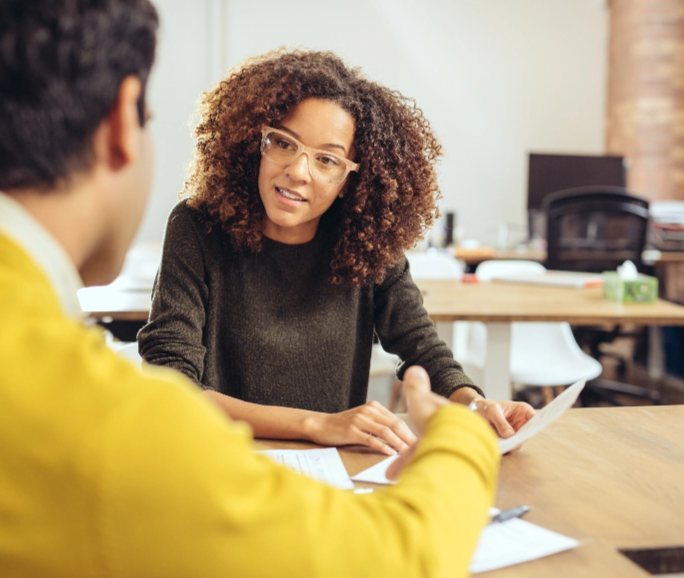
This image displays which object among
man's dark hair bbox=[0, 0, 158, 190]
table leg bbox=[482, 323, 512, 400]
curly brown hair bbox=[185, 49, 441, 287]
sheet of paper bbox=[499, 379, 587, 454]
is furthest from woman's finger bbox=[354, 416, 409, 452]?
table leg bbox=[482, 323, 512, 400]

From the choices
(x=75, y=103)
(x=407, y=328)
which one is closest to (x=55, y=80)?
(x=75, y=103)

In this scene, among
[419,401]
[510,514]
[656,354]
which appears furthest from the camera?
[656,354]

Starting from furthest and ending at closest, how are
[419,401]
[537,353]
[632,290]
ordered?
[537,353] → [632,290] → [419,401]

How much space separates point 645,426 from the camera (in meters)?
1.26

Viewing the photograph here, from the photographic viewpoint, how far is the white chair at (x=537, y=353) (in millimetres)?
2787

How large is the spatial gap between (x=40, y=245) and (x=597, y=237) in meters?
3.70

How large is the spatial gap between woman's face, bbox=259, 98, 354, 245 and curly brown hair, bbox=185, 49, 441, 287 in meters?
0.03

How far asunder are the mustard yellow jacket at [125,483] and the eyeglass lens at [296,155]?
3.17 ft

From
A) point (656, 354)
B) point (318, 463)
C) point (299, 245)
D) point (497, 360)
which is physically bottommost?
point (656, 354)

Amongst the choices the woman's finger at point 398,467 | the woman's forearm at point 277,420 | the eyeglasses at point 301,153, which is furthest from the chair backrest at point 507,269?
the woman's finger at point 398,467

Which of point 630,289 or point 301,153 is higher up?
point 301,153

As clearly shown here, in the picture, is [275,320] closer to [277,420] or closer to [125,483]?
[277,420]

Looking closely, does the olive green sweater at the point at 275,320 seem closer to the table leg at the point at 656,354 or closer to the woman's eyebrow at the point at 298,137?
the woman's eyebrow at the point at 298,137

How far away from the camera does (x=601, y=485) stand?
3.27ft
